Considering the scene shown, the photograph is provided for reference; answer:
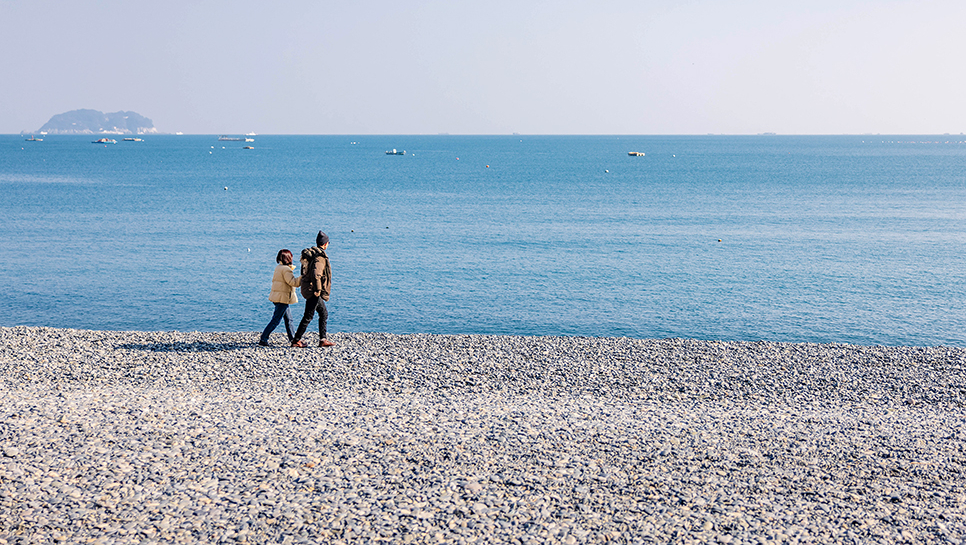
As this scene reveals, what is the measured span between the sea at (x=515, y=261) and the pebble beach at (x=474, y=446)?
9446 mm

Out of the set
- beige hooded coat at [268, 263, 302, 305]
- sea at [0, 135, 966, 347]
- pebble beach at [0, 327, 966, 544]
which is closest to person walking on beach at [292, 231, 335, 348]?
beige hooded coat at [268, 263, 302, 305]

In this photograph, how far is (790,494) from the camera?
8.90m

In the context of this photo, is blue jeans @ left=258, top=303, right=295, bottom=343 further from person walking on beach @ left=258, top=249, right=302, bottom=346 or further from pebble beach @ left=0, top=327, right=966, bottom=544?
pebble beach @ left=0, top=327, right=966, bottom=544

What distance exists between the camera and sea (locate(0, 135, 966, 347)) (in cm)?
2641

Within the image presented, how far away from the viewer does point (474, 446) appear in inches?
406

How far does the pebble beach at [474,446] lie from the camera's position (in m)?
8.00

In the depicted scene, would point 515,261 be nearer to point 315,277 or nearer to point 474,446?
point 315,277

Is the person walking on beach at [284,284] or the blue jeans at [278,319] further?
the blue jeans at [278,319]

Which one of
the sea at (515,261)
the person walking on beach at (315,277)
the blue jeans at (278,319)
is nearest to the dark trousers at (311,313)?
the person walking on beach at (315,277)

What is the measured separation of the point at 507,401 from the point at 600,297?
56.9 ft

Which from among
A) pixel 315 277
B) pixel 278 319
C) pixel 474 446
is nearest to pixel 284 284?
pixel 315 277

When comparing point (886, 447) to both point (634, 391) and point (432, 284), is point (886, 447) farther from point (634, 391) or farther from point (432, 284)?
point (432, 284)

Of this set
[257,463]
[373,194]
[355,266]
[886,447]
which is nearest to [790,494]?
[886,447]

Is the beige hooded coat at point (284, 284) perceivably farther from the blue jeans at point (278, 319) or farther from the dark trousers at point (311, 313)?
the dark trousers at point (311, 313)
